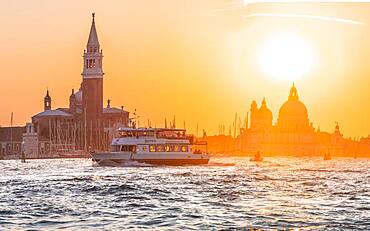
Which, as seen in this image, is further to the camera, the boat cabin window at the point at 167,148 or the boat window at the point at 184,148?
the boat window at the point at 184,148

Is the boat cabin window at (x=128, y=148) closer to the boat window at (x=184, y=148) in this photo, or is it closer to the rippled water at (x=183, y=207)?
the boat window at (x=184, y=148)

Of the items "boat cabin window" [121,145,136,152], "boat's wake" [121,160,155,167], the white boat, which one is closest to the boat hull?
the white boat

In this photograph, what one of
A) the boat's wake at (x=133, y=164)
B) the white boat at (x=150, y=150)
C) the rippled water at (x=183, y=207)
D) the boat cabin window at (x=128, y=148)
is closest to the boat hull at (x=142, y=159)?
the white boat at (x=150, y=150)

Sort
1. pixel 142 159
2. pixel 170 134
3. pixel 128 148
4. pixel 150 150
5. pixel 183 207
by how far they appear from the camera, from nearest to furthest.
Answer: pixel 183 207, pixel 142 159, pixel 150 150, pixel 128 148, pixel 170 134

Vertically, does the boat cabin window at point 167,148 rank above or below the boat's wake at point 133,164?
above

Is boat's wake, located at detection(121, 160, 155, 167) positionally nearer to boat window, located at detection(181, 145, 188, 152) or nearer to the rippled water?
boat window, located at detection(181, 145, 188, 152)

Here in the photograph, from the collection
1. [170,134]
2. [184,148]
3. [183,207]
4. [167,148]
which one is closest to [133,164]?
[167,148]

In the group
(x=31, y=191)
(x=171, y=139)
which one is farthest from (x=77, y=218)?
(x=171, y=139)

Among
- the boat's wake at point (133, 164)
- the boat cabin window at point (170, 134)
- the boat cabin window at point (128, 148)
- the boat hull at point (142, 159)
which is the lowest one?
the boat's wake at point (133, 164)

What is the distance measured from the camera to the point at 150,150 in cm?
9850

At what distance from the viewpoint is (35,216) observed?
30.8 meters

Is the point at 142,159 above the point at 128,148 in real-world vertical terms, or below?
below

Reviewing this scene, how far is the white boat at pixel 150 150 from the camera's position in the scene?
321 feet

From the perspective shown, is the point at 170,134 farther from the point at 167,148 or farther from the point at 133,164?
the point at 133,164
